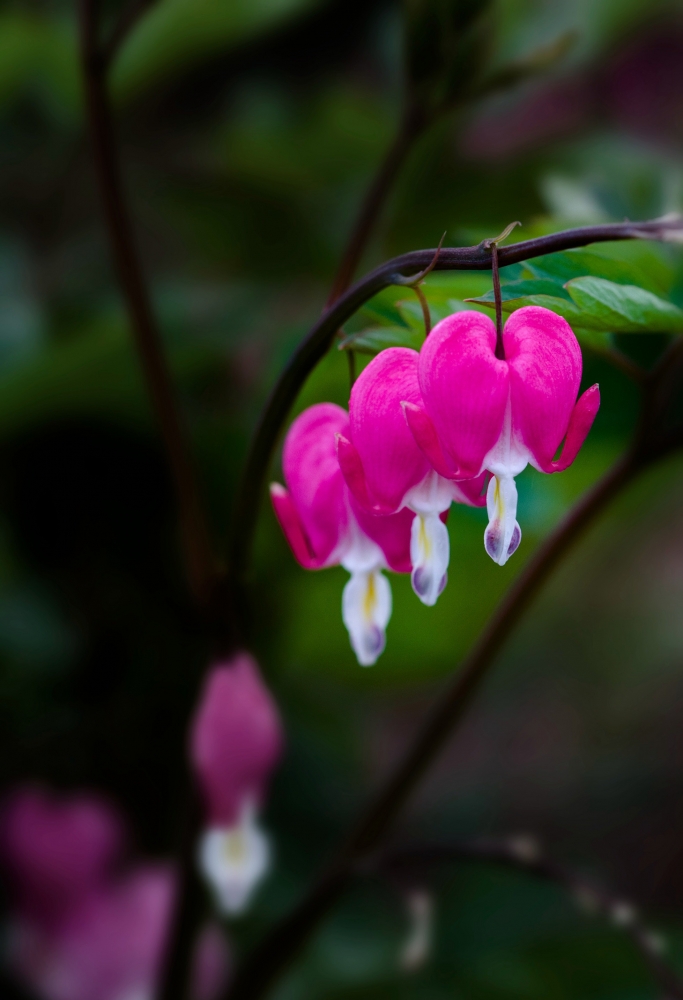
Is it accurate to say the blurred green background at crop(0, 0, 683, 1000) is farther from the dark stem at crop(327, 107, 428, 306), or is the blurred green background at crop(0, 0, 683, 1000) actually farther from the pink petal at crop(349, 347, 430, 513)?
the pink petal at crop(349, 347, 430, 513)

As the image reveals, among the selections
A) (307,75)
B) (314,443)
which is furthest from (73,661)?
(307,75)

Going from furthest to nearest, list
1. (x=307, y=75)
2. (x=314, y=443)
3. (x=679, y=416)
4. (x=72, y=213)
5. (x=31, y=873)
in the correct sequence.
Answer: (x=307, y=75), (x=72, y=213), (x=31, y=873), (x=679, y=416), (x=314, y=443)

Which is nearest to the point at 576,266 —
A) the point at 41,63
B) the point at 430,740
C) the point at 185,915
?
the point at 430,740

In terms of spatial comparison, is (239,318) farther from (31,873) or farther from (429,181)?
(31,873)

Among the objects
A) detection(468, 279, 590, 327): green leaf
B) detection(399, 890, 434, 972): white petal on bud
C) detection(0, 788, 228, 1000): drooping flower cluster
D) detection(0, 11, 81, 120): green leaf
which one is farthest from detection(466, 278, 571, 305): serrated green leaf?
detection(0, 11, 81, 120): green leaf

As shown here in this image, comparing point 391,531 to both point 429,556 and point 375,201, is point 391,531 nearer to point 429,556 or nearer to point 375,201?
point 429,556

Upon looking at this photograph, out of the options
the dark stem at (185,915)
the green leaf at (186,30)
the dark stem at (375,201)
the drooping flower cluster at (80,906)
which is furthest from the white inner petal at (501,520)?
the green leaf at (186,30)

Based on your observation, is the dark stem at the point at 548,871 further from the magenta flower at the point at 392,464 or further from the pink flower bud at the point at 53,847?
the pink flower bud at the point at 53,847
